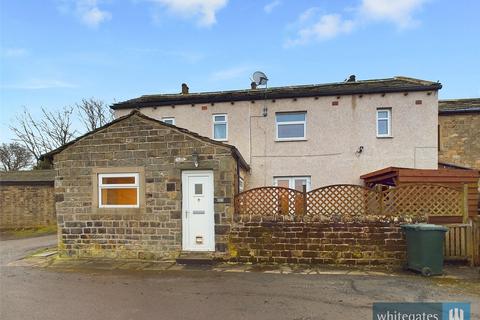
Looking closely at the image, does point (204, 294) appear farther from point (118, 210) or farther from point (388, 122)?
point (388, 122)

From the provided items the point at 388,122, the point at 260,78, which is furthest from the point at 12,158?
the point at 388,122

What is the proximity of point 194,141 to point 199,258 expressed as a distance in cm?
310

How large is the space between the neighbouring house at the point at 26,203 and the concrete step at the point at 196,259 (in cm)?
1492

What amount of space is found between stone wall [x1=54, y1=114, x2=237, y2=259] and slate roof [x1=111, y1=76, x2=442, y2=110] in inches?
222

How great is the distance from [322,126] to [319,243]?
22.1 ft

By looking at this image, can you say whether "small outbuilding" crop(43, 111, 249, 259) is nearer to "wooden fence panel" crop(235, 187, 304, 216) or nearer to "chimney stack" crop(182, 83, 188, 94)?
"wooden fence panel" crop(235, 187, 304, 216)

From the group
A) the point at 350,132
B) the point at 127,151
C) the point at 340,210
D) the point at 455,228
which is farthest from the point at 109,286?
the point at 350,132

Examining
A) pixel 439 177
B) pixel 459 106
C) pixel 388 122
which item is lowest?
pixel 439 177

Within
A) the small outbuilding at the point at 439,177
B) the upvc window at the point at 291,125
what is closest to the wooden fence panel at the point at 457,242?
the small outbuilding at the point at 439,177

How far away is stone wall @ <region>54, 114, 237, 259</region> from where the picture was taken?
32.3ft

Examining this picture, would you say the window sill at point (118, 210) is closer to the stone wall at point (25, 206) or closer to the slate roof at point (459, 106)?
the stone wall at point (25, 206)

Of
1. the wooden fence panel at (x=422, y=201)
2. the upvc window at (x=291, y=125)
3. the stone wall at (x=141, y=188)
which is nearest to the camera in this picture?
the wooden fence panel at (x=422, y=201)

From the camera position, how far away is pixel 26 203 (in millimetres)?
21016

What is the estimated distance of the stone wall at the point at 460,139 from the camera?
59.0 feet
